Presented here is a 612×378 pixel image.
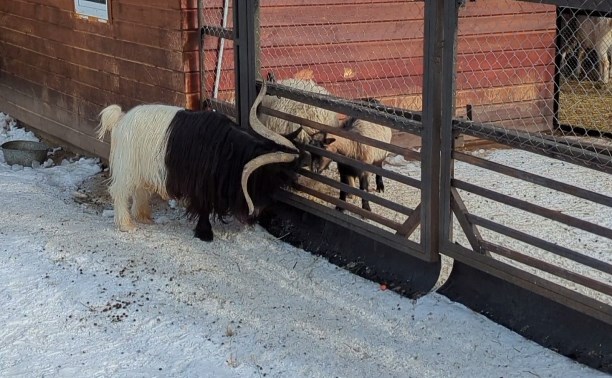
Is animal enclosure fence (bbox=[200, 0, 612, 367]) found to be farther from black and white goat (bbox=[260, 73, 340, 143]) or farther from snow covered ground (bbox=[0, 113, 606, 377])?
snow covered ground (bbox=[0, 113, 606, 377])

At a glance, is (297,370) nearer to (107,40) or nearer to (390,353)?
(390,353)

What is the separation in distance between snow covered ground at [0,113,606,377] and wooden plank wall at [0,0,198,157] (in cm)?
138

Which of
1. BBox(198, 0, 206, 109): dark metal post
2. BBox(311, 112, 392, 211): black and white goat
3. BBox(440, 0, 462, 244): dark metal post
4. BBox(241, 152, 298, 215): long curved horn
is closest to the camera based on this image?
BBox(440, 0, 462, 244): dark metal post

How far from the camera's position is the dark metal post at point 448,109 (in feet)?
15.7

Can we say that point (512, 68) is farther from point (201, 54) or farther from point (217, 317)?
point (217, 317)

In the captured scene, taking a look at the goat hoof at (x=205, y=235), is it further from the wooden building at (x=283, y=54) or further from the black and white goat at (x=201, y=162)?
the wooden building at (x=283, y=54)

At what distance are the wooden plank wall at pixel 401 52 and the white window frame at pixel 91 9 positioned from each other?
1.30 m

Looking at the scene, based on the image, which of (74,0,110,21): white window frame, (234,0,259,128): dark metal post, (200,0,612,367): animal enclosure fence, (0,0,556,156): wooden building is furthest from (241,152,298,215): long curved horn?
(74,0,110,21): white window frame

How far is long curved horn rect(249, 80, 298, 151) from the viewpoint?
596cm

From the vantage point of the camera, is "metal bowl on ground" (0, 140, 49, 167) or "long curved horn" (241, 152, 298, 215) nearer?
"long curved horn" (241, 152, 298, 215)

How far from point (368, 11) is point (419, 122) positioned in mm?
2929

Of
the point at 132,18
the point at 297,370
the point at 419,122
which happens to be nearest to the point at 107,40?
the point at 132,18

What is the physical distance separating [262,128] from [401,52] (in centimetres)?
246

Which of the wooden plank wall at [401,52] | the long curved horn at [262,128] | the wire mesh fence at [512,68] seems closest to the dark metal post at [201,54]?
the wooden plank wall at [401,52]
